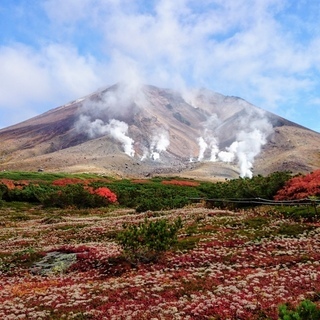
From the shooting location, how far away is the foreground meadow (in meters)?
12.7

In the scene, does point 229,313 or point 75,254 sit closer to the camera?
point 229,313

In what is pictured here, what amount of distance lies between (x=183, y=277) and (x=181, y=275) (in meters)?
0.49

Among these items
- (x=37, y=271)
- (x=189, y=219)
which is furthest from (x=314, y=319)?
(x=189, y=219)

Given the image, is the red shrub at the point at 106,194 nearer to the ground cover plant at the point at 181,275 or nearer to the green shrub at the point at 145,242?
the ground cover plant at the point at 181,275

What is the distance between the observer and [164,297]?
1406 centimetres

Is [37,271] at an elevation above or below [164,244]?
below

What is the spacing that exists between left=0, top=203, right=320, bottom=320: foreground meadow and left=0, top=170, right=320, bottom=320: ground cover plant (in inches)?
1.5

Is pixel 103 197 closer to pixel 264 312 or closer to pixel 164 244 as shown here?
pixel 164 244

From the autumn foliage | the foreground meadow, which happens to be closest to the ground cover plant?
the foreground meadow

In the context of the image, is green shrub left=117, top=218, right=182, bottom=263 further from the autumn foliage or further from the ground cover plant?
the autumn foliage

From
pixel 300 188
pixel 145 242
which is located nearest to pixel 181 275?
pixel 145 242

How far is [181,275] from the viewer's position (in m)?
17.2

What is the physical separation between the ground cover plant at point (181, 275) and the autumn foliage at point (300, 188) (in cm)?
795

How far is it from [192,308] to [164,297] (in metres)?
1.92
